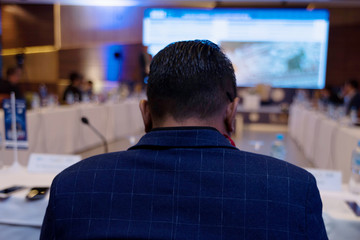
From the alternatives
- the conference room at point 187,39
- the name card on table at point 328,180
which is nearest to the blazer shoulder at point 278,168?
the name card on table at point 328,180

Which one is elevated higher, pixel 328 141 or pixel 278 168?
pixel 278 168

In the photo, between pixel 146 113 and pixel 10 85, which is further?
pixel 10 85

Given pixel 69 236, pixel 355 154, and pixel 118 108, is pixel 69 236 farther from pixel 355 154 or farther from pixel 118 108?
pixel 118 108

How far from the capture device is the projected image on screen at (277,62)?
29.2ft

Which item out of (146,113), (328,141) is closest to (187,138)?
(146,113)

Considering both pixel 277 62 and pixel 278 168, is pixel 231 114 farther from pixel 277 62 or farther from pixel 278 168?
pixel 277 62

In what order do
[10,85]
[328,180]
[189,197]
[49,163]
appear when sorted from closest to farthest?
1. [189,197]
2. [328,180]
3. [49,163]
4. [10,85]

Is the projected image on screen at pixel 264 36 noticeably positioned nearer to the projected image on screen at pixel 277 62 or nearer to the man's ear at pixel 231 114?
the projected image on screen at pixel 277 62

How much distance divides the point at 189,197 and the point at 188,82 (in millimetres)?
219

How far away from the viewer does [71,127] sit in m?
4.61

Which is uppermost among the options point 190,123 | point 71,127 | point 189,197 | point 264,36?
point 264,36

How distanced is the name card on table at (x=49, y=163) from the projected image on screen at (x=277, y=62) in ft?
25.2

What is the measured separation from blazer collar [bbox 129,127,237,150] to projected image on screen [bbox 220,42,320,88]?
8.53 m

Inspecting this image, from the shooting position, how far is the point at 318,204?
0.62 m
